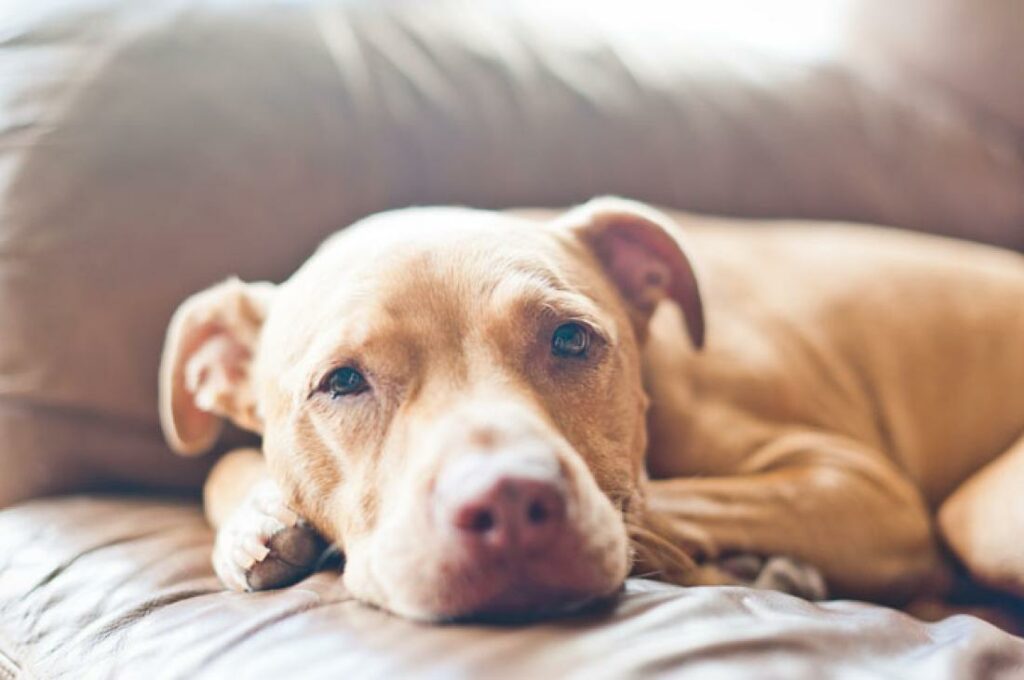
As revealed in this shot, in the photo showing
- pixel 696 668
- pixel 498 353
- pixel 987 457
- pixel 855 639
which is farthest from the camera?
pixel 987 457

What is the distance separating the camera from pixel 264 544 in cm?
172

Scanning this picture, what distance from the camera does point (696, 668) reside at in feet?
4.18

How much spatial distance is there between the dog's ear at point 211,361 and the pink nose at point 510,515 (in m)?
0.83

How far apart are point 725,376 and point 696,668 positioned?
1.11 m

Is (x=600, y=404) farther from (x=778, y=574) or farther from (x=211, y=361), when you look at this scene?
(x=211, y=361)

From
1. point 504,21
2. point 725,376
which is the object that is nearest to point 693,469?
point 725,376

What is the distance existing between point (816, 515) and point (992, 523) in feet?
1.19

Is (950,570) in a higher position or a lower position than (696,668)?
lower

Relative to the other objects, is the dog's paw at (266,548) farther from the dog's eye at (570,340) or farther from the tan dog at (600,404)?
the dog's eye at (570,340)

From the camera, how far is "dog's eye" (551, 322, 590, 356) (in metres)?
1.80

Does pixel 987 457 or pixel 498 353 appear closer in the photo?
pixel 498 353

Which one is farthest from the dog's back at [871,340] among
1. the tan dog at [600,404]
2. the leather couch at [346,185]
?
the leather couch at [346,185]

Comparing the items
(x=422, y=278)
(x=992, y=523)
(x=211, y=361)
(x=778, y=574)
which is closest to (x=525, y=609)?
(x=422, y=278)

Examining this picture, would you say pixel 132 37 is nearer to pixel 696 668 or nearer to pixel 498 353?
pixel 498 353
